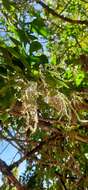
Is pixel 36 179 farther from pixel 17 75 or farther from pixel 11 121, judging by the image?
pixel 17 75

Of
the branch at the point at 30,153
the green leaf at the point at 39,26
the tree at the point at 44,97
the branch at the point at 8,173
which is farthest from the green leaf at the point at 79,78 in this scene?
the branch at the point at 8,173

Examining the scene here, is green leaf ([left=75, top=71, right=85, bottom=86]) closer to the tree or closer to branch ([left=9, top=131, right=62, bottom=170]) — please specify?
the tree

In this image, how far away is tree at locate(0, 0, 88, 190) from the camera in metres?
1.53

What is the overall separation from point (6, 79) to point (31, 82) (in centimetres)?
15

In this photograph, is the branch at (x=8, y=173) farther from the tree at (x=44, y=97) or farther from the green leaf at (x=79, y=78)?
the green leaf at (x=79, y=78)

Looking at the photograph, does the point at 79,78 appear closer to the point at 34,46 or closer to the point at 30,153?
the point at 34,46

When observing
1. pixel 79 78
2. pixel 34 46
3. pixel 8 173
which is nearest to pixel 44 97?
pixel 34 46

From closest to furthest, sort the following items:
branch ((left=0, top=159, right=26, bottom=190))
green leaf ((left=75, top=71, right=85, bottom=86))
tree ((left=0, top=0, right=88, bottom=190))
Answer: tree ((left=0, top=0, right=88, bottom=190)) < green leaf ((left=75, top=71, right=85, bottom=86)) < branch ((left=0, top=159, right=26, bottom=190))

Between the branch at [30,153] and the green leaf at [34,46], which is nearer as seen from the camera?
the green leaf at [34,46]

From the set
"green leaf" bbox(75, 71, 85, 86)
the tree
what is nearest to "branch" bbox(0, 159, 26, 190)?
the tree

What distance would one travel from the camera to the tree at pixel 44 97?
153 cm

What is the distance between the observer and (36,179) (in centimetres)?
300

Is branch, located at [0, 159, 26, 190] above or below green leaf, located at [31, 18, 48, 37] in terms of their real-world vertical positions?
below

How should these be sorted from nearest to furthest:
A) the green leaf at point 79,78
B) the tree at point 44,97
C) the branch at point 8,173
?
1. the tree at point 44,97
2. the green leaf at point 79,78
3. the branch at point 8,173
